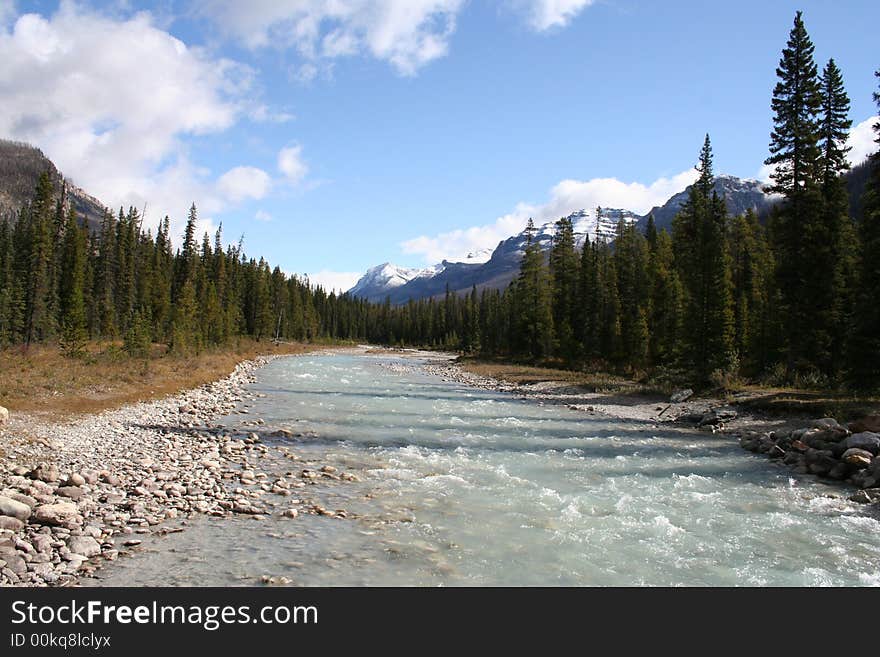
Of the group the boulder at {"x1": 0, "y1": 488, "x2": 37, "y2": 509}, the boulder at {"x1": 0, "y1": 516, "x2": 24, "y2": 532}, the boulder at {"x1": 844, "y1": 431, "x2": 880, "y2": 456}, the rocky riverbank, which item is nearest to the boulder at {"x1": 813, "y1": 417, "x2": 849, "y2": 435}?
the boulder at {"x1": 844, "y1": 431, "x2": 880, "y2": 456}

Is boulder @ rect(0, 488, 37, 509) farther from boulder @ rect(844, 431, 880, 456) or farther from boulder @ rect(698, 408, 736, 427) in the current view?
boulder @ rect(698, 408, 736, 427)

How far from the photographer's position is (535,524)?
11.1m

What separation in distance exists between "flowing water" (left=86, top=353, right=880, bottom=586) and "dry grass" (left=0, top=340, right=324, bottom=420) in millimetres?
10047

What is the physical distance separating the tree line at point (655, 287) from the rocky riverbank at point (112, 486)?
22366mm

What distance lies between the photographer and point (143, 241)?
88.2 m

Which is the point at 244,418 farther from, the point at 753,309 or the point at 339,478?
the point at 753,309

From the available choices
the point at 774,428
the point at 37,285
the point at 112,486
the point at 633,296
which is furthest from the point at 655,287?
the point at 37,285

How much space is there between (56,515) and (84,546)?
1394 mm

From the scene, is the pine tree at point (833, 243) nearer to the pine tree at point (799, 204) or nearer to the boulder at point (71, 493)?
the pine tree at point (799, 204)

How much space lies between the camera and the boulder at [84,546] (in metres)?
8.47

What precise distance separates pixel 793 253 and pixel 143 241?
305 ft

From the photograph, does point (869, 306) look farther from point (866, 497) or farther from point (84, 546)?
point (84, 546)

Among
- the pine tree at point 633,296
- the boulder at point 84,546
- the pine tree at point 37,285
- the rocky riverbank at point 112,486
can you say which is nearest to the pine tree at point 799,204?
the pine tree at point 633,296

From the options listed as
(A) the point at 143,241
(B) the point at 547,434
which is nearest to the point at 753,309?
(B) the point at 547,434
